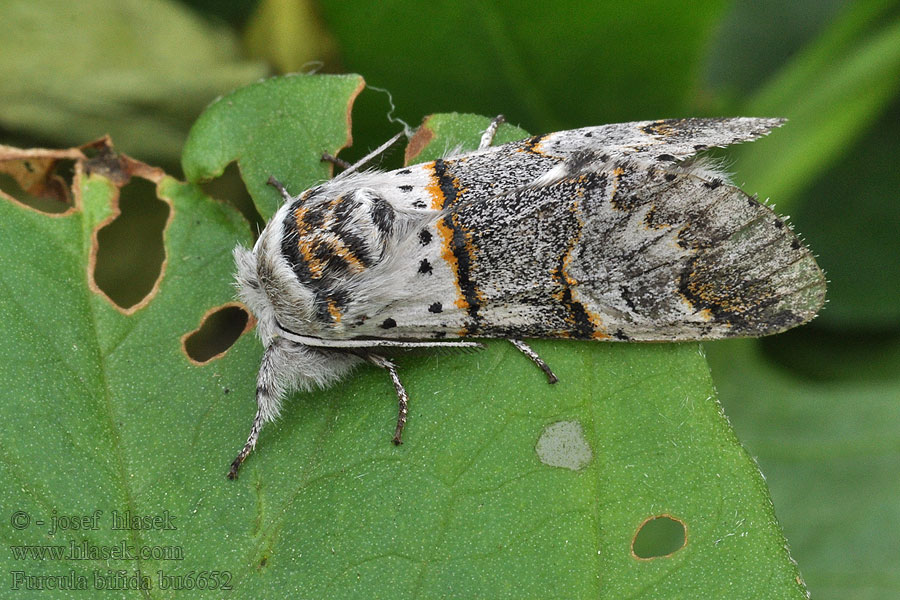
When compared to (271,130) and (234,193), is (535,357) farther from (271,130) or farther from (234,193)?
(234,193)

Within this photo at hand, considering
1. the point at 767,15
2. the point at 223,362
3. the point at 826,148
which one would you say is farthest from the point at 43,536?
the point at 767,15

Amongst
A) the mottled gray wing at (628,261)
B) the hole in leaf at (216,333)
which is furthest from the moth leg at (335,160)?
the hole in leaf at (216,333)

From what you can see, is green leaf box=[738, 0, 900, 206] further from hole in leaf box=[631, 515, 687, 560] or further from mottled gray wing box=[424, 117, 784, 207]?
hole in leaf box=[631, 515, 687, 560]

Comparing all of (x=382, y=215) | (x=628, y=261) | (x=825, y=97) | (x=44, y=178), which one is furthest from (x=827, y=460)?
(x=44, y=178)

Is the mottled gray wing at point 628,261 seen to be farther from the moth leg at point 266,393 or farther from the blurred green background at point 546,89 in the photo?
the blurred green background at point 546,89

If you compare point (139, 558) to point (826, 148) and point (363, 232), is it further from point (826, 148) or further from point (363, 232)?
point (826, 148)

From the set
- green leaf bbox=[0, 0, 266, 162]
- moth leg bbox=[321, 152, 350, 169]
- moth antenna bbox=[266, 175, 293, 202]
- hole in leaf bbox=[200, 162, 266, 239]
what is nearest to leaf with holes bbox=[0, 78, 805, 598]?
hole in leaf bbox=[200, 162, 266, 239]
